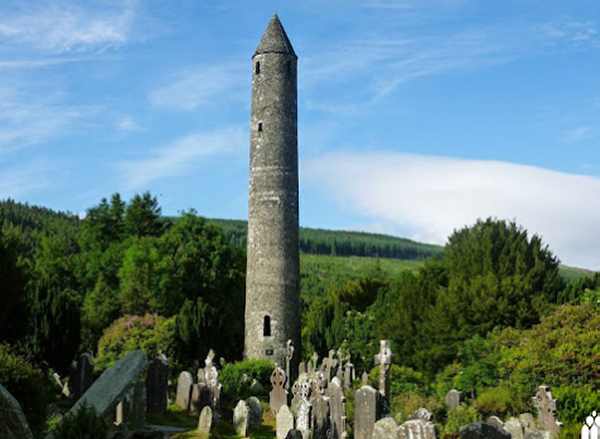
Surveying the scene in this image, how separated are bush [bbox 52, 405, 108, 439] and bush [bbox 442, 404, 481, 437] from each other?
10411 mm

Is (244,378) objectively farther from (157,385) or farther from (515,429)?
(515,429)

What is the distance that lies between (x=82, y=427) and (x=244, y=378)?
61.5ft

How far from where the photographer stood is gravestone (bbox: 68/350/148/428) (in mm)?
14866

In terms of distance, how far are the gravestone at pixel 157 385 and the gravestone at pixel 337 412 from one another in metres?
6.06

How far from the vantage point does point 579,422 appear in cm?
2159

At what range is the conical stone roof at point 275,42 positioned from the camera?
118 feet

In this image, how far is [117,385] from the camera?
1551cm

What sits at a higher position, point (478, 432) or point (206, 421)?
point (478, 432)

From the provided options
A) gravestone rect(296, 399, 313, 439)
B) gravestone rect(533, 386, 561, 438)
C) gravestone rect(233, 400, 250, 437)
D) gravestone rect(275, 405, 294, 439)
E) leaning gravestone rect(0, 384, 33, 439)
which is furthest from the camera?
gravestone rect(233, 400, 250, 437)

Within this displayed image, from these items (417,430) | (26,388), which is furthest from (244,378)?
(417,430)

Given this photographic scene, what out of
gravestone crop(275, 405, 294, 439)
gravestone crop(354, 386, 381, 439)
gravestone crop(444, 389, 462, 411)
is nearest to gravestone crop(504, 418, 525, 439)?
gravestone crop(354, 386, 381, 439)

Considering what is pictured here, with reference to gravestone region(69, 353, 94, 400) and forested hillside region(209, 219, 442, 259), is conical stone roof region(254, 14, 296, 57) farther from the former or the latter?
forested hillside region(209, 219, 442, 259)

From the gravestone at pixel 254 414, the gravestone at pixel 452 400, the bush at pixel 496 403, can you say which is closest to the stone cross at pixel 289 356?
the bush at pixel 496 403

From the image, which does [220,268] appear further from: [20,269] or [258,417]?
[258,417]
